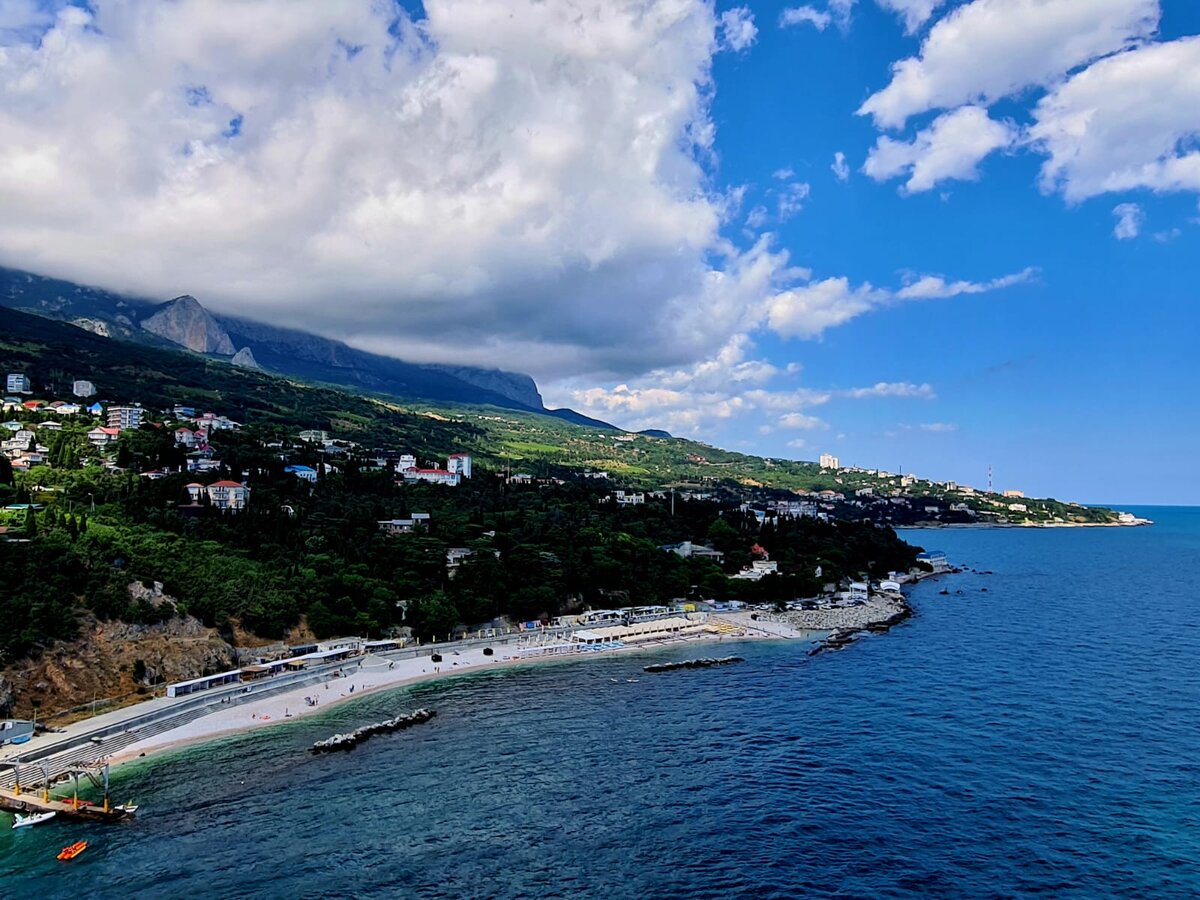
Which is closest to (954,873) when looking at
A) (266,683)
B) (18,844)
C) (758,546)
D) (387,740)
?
(387,740)

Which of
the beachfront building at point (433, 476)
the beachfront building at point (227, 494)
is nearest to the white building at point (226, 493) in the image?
the beachfront building at point (227, 494)

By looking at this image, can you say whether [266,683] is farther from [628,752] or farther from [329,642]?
[628,752]

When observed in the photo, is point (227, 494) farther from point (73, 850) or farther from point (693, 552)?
point (693, 552)

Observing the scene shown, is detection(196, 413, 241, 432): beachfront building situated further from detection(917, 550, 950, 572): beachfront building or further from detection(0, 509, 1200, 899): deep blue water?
detection(917, 550, 950, 572): beachfront building

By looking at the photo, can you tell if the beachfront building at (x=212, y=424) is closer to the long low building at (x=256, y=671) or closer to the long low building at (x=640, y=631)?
the long low building at (x=256, y=671)

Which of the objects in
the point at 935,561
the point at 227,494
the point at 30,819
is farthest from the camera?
the point at 935,561

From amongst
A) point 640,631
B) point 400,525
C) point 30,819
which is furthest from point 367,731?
point 400,525
